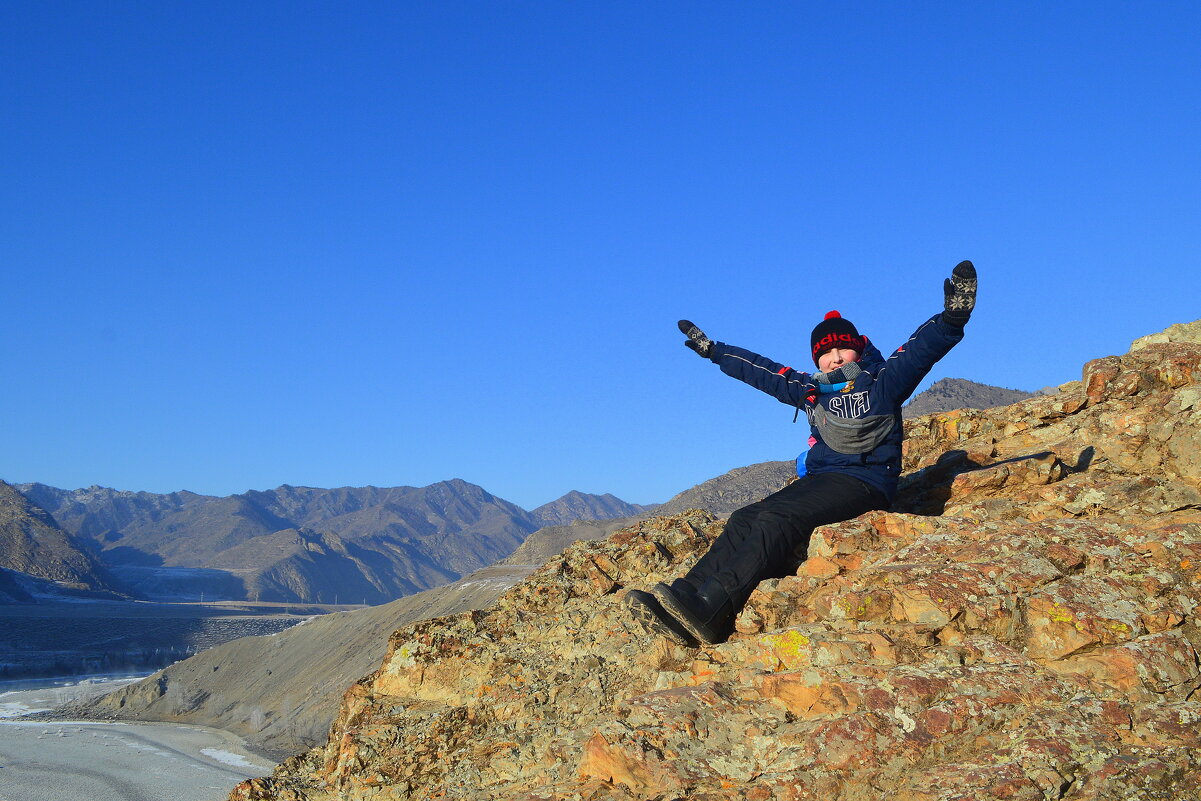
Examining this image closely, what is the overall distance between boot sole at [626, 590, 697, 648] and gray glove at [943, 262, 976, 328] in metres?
2.47

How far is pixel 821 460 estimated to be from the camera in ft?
20.8

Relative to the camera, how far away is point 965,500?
6.58m

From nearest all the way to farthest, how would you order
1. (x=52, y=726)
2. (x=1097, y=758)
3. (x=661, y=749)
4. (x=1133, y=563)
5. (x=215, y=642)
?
1. (x=1097, y=758)
2. (x=661, y=749)
3. (x=1133, y=563)
4. (x=52, y=726)
5. (x=215, y=642)

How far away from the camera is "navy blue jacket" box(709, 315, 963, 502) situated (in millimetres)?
5660

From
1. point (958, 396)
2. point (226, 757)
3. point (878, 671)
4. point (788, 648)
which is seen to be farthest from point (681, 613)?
point (958, 396)

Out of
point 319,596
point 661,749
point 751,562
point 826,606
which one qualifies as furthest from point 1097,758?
point 319,596

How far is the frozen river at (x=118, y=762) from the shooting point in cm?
2770

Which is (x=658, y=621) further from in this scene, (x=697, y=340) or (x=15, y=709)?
(x=15, y=709)

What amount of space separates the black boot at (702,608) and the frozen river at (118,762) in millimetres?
27066

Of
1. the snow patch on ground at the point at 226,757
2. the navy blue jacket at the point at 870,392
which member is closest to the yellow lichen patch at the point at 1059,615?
the navy blue jacket at the point at 870,392

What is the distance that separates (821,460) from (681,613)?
1817 millimetres

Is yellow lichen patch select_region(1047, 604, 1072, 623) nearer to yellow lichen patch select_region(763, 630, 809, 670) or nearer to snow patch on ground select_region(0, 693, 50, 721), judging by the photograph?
yellow lichen patch select_region(763, 630, 809, 670)

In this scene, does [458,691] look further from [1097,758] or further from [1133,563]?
[1133,563]

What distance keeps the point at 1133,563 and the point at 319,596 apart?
209245 millimetres
